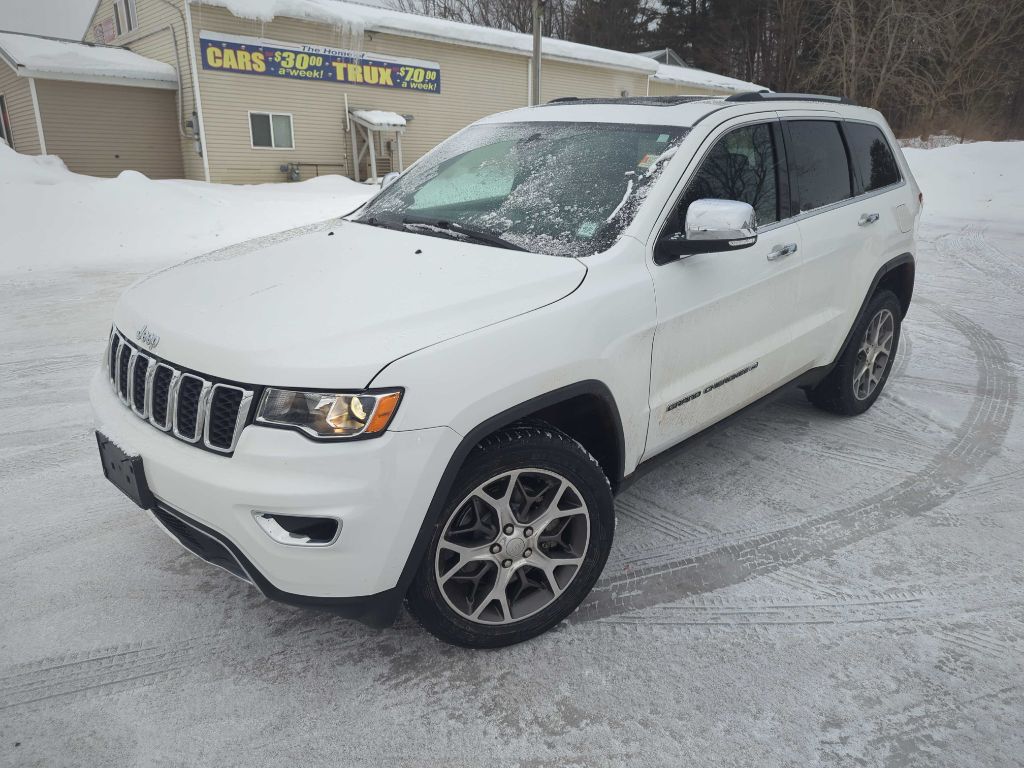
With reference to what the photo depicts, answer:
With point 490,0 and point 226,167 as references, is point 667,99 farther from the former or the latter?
point 490,0

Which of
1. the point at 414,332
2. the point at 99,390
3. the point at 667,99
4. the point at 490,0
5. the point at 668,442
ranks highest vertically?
the point at 490,0

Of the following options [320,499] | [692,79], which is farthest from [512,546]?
[692,79]

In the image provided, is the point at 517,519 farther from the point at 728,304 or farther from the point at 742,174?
the point at 742,174

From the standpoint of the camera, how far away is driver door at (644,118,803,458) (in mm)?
2869

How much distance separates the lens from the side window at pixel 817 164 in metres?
3.64

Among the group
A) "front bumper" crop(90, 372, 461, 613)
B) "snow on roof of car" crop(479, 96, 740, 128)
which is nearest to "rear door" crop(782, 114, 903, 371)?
"snow on roof of car" crop(479, 96, 740, 128)

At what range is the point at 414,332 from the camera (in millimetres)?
2186

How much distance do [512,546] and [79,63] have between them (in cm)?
2106

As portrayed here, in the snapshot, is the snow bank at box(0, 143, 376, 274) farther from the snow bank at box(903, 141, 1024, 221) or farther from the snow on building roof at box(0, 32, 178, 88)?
the snow bank at box(903, 141, 1024, 221)

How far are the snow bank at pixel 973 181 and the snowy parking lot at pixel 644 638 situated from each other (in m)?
11.9

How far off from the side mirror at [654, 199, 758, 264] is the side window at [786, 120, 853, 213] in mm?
1070

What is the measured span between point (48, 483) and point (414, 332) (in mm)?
2650

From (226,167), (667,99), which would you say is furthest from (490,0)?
(667,99)

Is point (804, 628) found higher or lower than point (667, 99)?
lower
